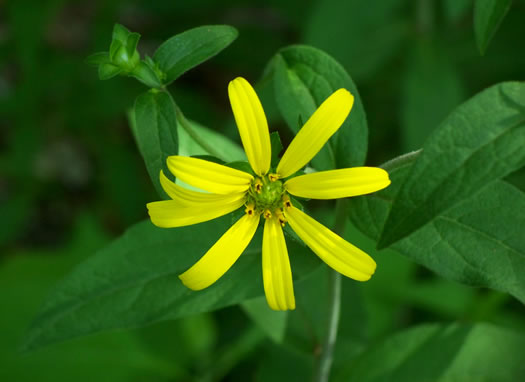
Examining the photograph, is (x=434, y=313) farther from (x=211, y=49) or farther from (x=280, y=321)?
(x=211, y=49)

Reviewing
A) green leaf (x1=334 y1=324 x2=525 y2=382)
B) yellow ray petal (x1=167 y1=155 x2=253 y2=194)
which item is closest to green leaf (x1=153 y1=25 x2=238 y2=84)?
yellow ray petal (x1=167 y1=155 x2=253 y2=194)

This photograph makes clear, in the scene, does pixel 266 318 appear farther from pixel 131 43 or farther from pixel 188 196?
pixel 131 43

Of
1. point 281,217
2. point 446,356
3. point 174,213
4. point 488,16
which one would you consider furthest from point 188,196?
point 446,356

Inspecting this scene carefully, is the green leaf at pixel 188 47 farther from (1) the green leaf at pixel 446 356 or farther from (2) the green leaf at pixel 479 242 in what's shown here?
(1) the green leaf at pixel 446 356

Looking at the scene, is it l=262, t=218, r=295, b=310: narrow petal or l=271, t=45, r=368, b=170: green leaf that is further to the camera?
l=271, t=45, r=368, b=170: green leaf

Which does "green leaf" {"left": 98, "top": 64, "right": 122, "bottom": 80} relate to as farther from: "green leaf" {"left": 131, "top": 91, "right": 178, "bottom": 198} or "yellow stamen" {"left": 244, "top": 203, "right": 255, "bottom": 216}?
"yellow stamen" {"left": 244, "top": 203, "right": 255, "bottom": 216}

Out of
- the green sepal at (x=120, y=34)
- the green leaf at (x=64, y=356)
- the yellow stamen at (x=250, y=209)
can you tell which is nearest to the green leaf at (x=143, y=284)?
the yellow stamen at (x=250, y=209)
